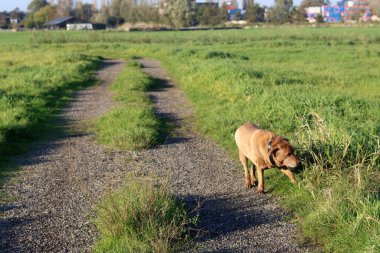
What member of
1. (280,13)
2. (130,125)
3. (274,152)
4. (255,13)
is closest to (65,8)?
(255,13)

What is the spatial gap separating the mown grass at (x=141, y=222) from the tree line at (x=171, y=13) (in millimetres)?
86344

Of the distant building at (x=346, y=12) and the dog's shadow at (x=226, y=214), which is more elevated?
the distant building at (x=346, y=12)

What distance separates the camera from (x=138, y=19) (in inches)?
3971

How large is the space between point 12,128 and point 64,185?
3162 millimetres

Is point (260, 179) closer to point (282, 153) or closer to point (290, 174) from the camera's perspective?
point (290, 174)

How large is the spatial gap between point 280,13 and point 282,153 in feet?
336

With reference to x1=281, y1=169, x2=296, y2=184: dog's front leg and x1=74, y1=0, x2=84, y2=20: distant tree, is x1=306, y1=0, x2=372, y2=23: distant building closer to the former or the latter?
x1=74, y1=0, x2=84, y2=20: distant tree

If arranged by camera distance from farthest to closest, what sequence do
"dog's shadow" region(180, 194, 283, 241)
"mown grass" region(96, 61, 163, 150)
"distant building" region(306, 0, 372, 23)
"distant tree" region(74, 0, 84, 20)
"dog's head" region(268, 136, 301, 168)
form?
"distant tree" region(74, 0, 84, 20) → "distant building" region(306, 0, 372, 23) → "mown grass" region(96, 61, 163, 150) → "dog's head" region(268, 136, 301, 168) → "dog's shadow" region(180, 194, 283, 241)

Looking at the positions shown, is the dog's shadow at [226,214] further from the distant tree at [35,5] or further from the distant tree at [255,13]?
the distant tree at [35,5]

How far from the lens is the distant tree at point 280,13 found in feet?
329

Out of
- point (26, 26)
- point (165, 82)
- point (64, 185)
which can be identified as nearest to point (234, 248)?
point (64, 185)

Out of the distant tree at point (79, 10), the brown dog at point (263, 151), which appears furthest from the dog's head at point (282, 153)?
the distant tree at point (79, 10)

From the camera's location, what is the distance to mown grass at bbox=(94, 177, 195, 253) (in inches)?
152

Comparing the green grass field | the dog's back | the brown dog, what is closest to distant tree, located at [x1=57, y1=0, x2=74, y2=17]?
the green grass field
